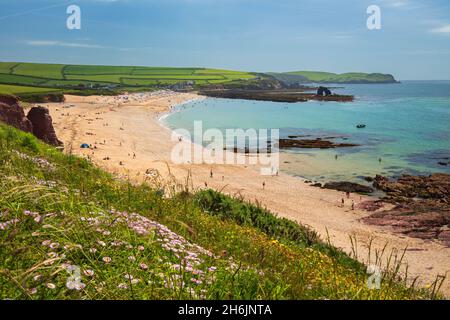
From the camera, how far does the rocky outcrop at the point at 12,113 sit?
22.2 metres

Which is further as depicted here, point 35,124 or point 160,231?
point 35,124

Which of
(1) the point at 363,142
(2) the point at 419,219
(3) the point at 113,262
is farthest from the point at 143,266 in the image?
(1) the point at 363,142

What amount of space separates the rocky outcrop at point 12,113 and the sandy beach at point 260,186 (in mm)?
4629

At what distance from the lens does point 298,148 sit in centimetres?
4316

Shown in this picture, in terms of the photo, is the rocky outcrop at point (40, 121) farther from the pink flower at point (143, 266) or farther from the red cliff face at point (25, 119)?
the pink flower at point (143, 266)

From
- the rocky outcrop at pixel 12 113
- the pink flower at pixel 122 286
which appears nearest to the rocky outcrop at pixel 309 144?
the rocky outcrop at pixel 12 113

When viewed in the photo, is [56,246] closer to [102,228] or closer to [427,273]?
[102,228]

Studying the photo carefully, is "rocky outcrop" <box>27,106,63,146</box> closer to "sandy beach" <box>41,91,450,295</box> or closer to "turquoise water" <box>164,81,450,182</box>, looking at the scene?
"sandy beach" <box>41,91,450,295</box>

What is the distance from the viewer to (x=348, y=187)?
27734 millimetres

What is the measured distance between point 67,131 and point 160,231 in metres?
42.7

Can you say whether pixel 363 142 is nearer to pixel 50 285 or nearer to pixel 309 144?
pixel 309 144

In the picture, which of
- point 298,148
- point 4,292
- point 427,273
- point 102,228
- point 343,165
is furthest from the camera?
point 298,148

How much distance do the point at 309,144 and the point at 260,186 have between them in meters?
19.6
